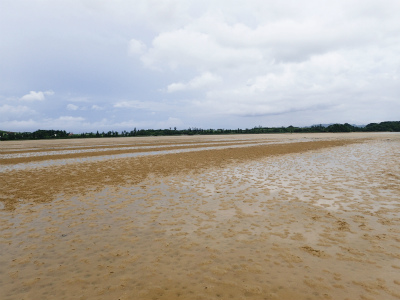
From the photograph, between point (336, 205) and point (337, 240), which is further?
point (336, 205)

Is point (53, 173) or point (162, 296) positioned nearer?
point (162, 296)

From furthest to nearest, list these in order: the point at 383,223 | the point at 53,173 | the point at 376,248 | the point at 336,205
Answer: the point at 53,173 < the point at 336,205 < the point at 383,223 < the point at 376,248

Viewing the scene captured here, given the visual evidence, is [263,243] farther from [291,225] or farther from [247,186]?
[247,186]

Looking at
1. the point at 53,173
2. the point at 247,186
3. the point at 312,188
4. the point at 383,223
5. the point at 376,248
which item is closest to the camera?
the point at 376,248

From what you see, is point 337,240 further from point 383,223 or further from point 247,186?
point 247,186

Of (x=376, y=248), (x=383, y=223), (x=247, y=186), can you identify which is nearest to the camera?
(x=376, y=248)

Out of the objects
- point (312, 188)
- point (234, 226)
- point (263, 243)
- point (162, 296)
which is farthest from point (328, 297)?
point (312, 188)

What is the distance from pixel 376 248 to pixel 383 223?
2402mm

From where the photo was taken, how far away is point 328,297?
467cm

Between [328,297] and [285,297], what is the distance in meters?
0.87

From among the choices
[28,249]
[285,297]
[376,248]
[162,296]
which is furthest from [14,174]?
[376,248]

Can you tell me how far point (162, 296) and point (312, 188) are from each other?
38.3 feet

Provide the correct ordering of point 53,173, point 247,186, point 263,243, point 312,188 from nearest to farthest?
point 263,243 < point 312,188 < point 247,186 < point 53,173

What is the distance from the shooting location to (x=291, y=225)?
850 cm
